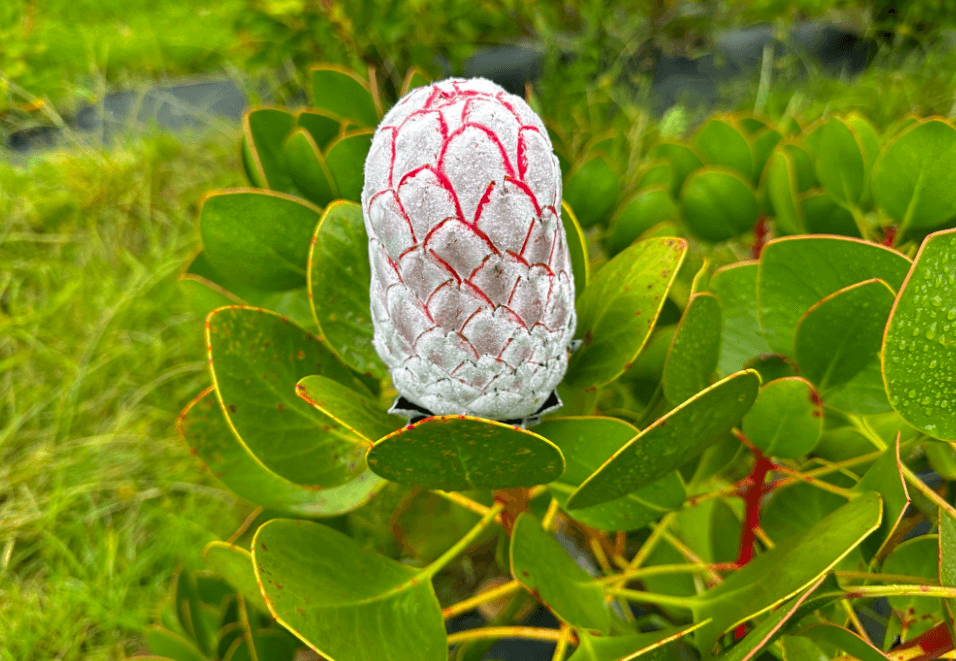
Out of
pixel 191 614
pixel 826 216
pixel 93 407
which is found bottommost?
pixel 93 407

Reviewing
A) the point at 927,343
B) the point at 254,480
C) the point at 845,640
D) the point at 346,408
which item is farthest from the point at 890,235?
the point at 254,480

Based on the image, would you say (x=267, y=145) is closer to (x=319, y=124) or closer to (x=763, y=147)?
(x=319, y=124)

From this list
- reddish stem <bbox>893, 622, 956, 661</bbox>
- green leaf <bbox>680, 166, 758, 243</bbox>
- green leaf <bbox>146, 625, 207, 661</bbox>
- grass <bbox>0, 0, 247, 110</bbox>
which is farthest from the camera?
grass <bbox>0, 0, 247, 110</bbox>

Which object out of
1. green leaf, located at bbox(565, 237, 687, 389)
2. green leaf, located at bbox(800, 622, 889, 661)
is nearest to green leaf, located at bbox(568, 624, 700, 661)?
green leaf, located at bbox(800, 622, 889, 661)

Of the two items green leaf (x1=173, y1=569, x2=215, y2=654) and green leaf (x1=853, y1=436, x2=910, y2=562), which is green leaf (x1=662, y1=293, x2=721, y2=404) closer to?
green leaf (x1=853, y1=436, x2=910, y2=562)

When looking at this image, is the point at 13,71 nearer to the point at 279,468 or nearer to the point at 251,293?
the point at 251,293

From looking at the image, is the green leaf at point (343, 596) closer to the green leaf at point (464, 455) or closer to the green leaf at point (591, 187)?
the green leaf at point (464, 455)

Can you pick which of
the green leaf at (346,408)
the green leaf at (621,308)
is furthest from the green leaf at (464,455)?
the green leaf at (621,308)
